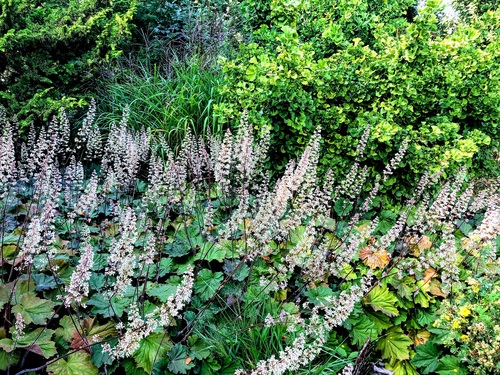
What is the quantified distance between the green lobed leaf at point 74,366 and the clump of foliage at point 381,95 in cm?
242

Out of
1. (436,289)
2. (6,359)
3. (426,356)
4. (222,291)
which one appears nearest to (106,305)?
(6,359)

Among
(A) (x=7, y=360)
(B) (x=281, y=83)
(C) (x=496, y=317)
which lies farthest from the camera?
(B) (x=281, y=83)

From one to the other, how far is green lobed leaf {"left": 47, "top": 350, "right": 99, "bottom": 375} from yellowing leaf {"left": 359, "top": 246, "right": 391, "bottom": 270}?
203 centimetres

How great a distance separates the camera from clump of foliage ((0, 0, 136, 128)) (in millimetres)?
4461

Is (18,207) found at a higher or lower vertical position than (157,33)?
lower

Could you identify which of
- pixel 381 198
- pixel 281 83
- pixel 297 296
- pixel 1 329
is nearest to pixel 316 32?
pixel 281 83

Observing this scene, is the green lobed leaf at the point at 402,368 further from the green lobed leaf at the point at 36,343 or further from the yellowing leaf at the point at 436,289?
the green lobed leaf at the point at 36,343

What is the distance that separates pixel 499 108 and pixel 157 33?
5.67 m

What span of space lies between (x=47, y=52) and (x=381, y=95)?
369cm

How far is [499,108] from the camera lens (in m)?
4.07

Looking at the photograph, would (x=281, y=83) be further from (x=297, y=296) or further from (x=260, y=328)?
(x=260, y=328)

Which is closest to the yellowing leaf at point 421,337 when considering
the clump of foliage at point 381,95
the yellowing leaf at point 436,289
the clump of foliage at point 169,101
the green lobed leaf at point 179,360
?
the yellowing leaf at point 436,289

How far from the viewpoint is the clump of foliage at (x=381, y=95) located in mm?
3820

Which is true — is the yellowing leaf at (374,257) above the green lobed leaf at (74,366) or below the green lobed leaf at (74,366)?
above
